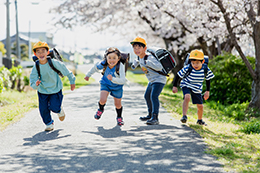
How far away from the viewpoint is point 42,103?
623 centimetres

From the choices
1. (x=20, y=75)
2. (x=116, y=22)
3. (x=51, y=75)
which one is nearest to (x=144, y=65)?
(x=51, y=75)

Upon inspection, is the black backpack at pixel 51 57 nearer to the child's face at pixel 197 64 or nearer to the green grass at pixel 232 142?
the child's face at pixel 197 64

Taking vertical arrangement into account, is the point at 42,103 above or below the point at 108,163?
above

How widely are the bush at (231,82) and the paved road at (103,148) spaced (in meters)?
4.41

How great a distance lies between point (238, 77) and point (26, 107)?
6627 millimetres

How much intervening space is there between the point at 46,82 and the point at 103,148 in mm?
1902

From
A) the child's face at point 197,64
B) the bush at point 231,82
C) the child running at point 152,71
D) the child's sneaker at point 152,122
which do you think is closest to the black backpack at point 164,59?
the child running at point 152,71

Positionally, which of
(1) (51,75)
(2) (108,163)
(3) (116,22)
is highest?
(3) (116,22)

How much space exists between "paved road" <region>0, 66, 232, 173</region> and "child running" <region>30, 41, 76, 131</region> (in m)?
0.40

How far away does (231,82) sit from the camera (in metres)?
11.0

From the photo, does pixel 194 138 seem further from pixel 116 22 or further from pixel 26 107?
pixel 116 22

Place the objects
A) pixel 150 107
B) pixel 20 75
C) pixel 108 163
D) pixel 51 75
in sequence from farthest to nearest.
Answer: pixel 20 75 < pixel 150 107 < pixel 51 75 < pixel 108 163

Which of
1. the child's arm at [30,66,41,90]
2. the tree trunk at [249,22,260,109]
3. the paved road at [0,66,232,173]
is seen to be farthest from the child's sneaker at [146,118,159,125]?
the tree trunk at [249,22,260,109]

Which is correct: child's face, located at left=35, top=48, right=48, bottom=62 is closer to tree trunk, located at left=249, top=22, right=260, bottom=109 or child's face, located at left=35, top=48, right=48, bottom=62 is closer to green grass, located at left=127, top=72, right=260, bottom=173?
green grass, located at left=127, top=72, right=260, bottom=173
